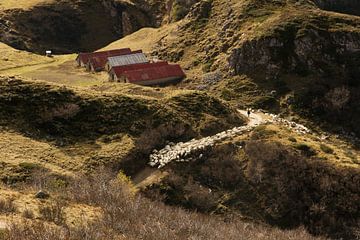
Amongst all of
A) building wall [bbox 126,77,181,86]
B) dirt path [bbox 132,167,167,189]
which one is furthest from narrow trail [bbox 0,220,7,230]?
building wall [bbox 126,77,181,86]

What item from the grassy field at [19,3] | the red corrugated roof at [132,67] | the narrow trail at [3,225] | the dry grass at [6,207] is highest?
the grassy field at [19,3]

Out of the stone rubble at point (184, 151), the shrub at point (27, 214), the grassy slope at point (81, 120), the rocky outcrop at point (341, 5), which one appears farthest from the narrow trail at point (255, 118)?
the rocky outcrop at point (341, 5)

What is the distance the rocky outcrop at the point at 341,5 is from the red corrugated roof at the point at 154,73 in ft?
161

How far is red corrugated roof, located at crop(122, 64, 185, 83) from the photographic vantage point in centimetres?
9325

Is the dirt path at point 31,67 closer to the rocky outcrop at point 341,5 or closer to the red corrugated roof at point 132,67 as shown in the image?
the red corrugated roof at point 132,67

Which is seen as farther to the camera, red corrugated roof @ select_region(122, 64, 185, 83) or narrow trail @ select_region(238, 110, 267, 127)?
red corrugated roof @ select_region(122, 64, 185, 83)

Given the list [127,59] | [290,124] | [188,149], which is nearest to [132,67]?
[127,59]

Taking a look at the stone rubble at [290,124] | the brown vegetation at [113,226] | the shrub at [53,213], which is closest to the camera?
the brown vegetation at [113,226]

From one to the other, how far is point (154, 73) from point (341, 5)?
6050 cm

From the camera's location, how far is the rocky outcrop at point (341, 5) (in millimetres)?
124562

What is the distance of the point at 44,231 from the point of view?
25188 millimetres

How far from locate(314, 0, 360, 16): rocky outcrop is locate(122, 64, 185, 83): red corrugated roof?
4908cm

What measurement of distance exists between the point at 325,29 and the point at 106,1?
91240 millimetres

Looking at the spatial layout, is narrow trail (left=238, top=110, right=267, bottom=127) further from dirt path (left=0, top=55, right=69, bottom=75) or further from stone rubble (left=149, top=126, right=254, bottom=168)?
dirt path (left=0, top=55, right=69, bottom=75)
